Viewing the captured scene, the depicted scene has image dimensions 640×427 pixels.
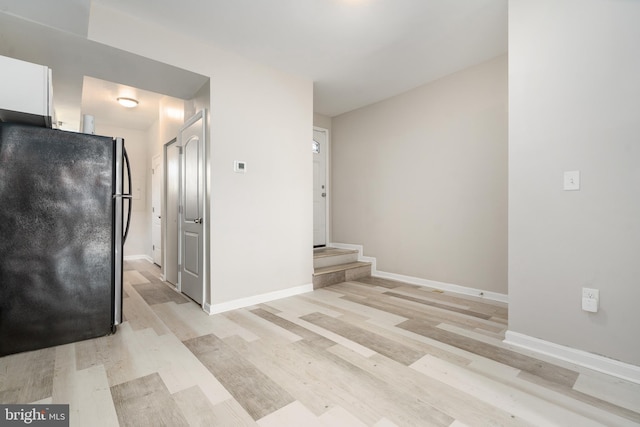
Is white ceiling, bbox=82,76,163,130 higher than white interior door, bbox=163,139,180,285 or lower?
higher

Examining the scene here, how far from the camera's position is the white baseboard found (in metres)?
3.37

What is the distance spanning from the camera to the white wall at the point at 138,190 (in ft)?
21.2

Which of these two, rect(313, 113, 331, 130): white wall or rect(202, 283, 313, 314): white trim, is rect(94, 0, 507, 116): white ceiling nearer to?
rect(313, 113, 331, 130): white wall

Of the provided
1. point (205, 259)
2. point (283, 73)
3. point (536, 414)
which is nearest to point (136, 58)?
point (283, 73)

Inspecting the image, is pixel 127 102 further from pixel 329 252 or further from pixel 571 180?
pixel 571 180

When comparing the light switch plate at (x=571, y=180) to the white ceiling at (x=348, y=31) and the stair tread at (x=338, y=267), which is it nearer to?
the white ceiling at (x=348, y=31)

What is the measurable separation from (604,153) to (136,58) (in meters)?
3.72

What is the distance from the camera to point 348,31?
9.04ft

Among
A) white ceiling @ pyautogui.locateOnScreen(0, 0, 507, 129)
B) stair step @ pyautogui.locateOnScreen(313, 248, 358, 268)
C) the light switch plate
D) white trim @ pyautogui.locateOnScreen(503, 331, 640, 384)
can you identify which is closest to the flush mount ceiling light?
white ceiling @ pyautogui.locateOnScreen(0, 0, 507, 129)

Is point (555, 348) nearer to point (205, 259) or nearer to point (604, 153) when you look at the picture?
point (604, 153)

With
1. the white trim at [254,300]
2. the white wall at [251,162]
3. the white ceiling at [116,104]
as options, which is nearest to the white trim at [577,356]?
the white trim at [254,300]

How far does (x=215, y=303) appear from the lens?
9.91 ft

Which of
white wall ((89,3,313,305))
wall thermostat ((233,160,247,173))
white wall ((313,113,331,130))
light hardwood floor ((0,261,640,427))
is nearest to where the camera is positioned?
light hardwood floor ((0,261,640,427))

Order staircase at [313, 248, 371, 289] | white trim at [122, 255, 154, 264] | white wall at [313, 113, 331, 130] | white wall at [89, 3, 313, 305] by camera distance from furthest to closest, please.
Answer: white trim at [122, 255, 154, 264] → white wall at [313, 113, 331, 130] → staircase at [313, 248, 371, 289] → white wall at [89, 3, 313, 305]
